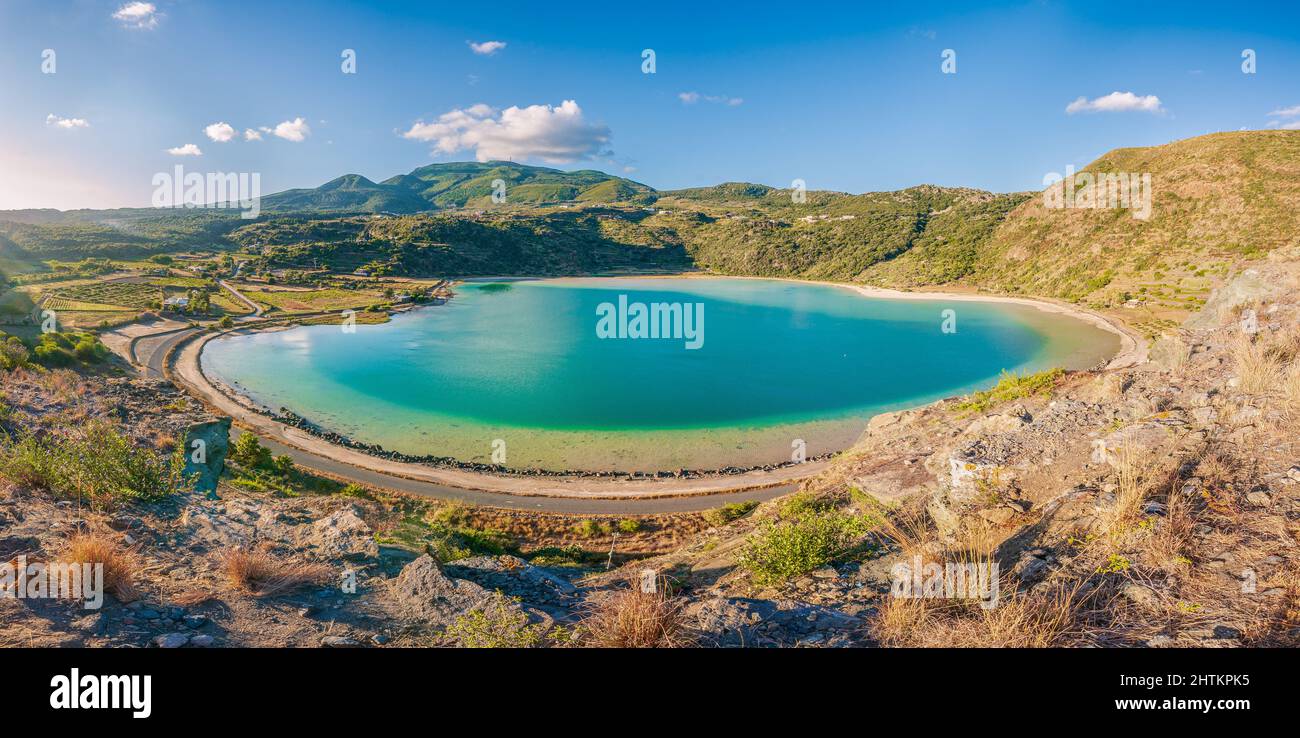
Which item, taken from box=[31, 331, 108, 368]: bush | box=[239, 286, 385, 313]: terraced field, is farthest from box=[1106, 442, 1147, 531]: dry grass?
box=[239, 286, 385, 313]: terraced field

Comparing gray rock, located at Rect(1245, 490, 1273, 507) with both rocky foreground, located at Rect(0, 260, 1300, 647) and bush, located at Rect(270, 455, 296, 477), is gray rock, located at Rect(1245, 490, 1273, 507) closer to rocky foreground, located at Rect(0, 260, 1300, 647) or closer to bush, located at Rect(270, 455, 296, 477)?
rocky foreground, located at Rect(0, 260, 1300, 647)

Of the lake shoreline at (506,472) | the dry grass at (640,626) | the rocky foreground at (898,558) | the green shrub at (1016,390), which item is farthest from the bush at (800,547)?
the lake shoreline at (506,472)

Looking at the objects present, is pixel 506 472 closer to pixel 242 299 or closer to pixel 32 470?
pixel 32 470

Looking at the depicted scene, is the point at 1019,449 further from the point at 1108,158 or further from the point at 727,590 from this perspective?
the point at 1108,158

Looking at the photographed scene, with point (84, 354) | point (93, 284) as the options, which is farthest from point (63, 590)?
point (93, 284)
